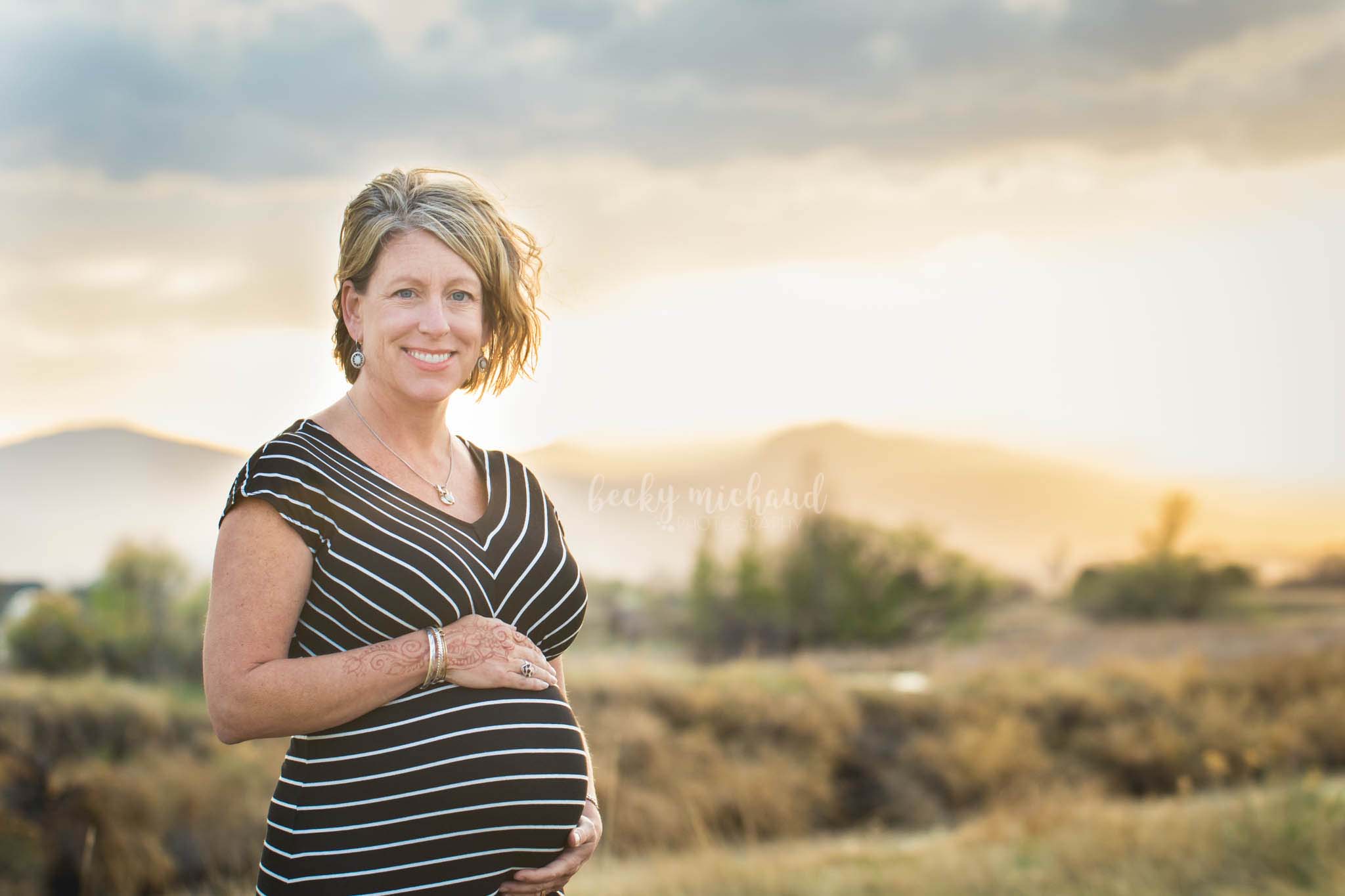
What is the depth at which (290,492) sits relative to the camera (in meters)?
1.74

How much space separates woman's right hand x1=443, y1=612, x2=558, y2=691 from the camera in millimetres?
1842

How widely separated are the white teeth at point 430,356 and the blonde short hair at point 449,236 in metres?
0.13

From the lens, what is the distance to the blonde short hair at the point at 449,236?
190 centimetres

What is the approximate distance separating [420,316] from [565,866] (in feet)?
3.46

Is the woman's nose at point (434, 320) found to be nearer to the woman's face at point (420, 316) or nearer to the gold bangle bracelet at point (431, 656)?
the woman's face at point (420, 316)

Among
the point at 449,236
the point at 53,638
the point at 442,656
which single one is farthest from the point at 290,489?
the point at 53,638

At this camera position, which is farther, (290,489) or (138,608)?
(138,608)

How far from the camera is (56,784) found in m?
7.57

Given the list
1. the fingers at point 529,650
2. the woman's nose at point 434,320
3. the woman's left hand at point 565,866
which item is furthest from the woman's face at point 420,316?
the woman's left hand at point 565,866

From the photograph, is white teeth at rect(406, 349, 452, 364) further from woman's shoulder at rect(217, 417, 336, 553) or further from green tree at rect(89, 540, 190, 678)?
green tree at rect(89, 540, 190, 678)

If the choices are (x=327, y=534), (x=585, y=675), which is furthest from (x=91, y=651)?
(x=327, y=534)

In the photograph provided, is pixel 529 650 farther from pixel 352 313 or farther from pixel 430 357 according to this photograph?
→ pixel 352 313

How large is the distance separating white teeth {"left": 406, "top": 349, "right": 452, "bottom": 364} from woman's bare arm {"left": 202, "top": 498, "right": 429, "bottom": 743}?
37 cm

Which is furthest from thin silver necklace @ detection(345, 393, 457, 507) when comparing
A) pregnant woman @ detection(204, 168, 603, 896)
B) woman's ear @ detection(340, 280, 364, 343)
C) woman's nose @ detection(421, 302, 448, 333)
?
woman's nose @ detection(421, 302, 448, 333)
